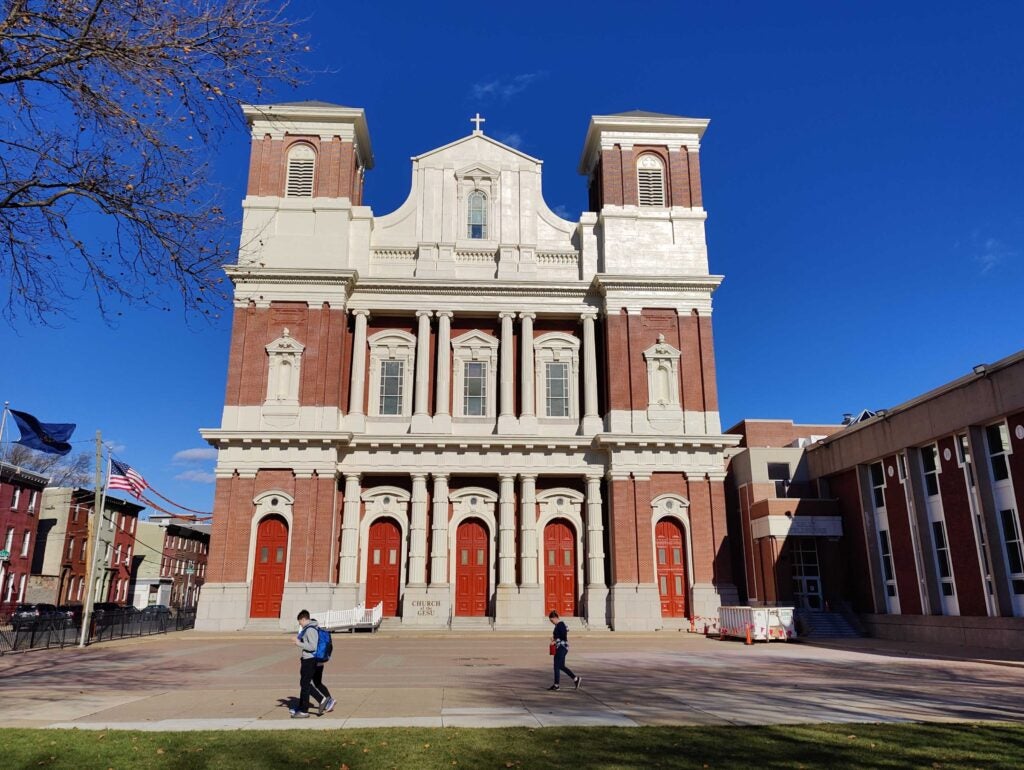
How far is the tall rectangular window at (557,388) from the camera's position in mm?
37500

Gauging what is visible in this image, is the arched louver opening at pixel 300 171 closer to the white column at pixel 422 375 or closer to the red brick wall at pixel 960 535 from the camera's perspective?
the white column at pixel 422 375

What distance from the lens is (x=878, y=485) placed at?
105 ft

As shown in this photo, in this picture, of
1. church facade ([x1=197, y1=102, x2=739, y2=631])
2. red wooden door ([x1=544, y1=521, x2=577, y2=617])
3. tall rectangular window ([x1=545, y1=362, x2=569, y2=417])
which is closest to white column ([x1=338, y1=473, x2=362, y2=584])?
church facade ([x1=197, y1=102, x2=739, y2=631])

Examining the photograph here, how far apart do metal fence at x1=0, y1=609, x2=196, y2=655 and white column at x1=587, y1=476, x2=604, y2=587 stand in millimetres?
19038

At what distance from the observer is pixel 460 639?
1147 inches

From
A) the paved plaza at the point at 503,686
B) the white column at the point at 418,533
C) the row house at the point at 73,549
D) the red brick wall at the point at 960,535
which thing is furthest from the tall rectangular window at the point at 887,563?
the row house at the point at 73,549

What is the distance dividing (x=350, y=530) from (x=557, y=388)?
1211cm

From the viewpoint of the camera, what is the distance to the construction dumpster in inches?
1102

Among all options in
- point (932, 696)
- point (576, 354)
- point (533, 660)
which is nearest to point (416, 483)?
point (576, 354)

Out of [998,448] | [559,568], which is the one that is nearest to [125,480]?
[559,568]

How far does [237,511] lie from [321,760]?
26805 millimetres

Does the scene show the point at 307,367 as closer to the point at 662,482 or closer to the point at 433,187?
the point at 433,187

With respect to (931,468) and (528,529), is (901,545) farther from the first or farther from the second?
(528,529)

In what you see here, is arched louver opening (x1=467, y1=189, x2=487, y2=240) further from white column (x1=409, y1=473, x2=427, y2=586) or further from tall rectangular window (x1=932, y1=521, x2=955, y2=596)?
tall rectangular window (x1=932, y1=521, x2=955, y2=596)
